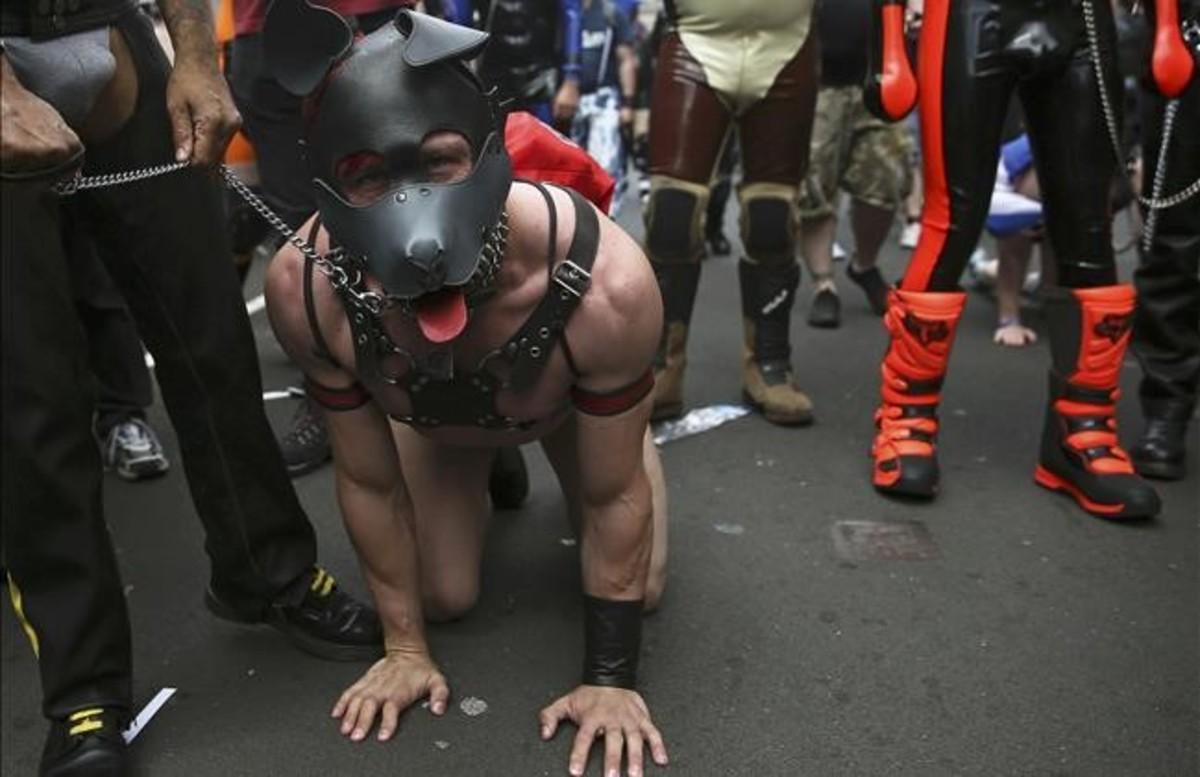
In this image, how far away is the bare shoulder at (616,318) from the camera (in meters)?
1.72

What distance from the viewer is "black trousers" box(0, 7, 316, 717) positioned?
1640 millimetres

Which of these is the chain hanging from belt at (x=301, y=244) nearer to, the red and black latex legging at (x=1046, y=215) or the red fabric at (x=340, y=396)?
the red fabric at (x=340, y=396)

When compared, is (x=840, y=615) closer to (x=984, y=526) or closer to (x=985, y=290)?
(x=984, y=526)

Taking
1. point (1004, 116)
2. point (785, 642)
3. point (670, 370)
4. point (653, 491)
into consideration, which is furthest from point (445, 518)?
point (1004, 116)

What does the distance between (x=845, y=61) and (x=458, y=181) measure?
345 cm

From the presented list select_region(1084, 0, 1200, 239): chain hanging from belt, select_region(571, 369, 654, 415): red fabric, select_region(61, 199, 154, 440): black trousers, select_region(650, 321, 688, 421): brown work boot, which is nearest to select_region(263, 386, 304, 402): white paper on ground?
select_region(61, 199, 154, 440): black trousers

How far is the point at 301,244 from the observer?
1738mm

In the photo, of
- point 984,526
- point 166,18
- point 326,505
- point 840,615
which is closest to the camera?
point 166,18

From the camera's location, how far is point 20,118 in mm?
1352

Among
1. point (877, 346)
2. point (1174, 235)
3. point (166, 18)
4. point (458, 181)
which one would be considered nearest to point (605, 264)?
point (458, 181)

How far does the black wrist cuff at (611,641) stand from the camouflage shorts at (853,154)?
3038 millimetres

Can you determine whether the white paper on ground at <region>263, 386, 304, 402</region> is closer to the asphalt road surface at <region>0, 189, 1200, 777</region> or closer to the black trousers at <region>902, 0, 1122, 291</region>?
the asphalt road surface at <region>0, 189, 1200, 777</region>

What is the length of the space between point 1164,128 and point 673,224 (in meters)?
1.28

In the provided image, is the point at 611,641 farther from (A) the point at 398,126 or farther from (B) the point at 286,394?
(B) the point at 286,394
